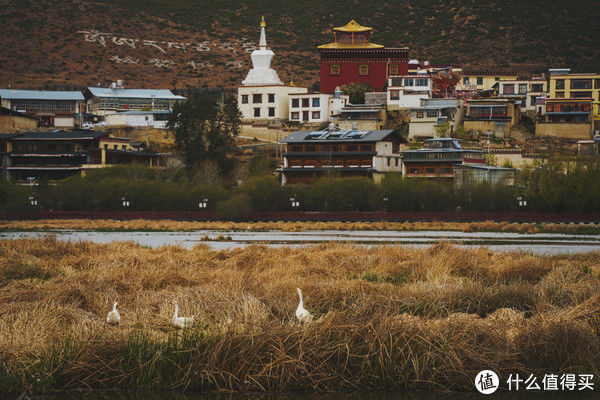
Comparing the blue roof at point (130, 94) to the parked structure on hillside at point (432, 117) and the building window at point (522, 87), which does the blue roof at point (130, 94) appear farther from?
the building window at point (522, 87)

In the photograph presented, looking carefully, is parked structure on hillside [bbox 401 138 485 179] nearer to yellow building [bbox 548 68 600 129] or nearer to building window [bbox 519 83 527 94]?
yellow building [bbox 548 68 600 129]

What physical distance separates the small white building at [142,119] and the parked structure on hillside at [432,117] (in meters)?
29.3

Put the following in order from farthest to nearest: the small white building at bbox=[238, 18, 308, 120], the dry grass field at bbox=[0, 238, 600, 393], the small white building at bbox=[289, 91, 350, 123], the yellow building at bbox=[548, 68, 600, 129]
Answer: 1. the small white building at bbox=[238, 18, 308, 120]
2. the yellow building at bbox=[548, 68, 600, 129]
3. the small white building at bbox=[289, 91, 350, 123]
4. the dry grass field at bbox=[0, 238, 600, 393]

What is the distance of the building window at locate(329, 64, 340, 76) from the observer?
111250 millimetres

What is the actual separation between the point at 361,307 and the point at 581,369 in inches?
183

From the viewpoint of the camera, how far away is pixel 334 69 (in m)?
111

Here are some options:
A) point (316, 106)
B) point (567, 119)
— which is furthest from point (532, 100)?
point (316, 106)

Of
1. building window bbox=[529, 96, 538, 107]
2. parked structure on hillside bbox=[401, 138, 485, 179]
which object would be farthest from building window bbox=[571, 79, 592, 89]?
parked structure on hillside bbox=[401, 138, 485, 179]

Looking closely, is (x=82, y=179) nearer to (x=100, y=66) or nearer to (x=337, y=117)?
(x=337, y=117)

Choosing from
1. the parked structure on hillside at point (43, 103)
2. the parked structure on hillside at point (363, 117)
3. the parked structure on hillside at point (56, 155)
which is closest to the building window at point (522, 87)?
the parked structure on hillside at point (363, 117)

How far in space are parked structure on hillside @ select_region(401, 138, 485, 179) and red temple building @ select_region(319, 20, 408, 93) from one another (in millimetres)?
25963

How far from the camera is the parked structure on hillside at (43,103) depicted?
113 metres

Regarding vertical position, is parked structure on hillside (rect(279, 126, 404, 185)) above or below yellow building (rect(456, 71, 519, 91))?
below

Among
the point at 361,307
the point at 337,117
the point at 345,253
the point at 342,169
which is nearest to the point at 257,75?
the point at 337,117
